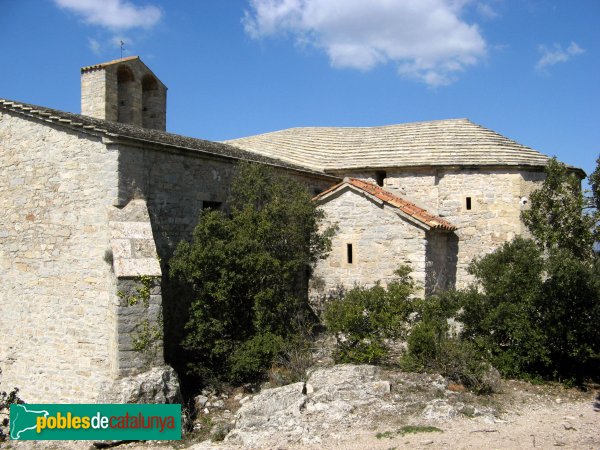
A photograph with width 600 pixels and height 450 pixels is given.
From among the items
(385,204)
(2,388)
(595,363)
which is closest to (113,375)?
(2,388)

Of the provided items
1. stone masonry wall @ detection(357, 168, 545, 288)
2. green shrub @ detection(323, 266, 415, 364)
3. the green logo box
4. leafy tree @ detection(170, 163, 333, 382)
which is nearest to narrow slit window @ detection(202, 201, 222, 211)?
leafy tree @ detection(170, 163, 333, 382)

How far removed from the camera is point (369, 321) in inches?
414

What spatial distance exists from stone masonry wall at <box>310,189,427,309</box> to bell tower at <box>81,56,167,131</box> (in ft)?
21.3

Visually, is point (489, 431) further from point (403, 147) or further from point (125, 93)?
point (125, 93)

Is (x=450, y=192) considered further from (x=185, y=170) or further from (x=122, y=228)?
(x=122, y=228)

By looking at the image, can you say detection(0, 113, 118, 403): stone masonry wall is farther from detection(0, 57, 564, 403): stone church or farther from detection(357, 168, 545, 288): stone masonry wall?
detection(357, 168, 545, 288): stone masonry wall

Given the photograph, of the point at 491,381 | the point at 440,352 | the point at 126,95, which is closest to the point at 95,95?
the point at 126,95

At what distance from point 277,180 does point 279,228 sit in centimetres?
163

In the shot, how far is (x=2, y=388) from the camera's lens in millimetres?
11562

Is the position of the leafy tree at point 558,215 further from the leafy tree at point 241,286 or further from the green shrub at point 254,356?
the green shrub at point 254,356

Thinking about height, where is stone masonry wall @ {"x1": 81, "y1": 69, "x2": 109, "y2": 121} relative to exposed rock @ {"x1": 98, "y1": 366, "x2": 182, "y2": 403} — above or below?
above

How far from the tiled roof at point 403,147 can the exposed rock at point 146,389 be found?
9126 mm

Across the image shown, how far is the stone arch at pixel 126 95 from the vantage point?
52.9ft

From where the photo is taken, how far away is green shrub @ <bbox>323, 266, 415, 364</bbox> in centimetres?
1030
